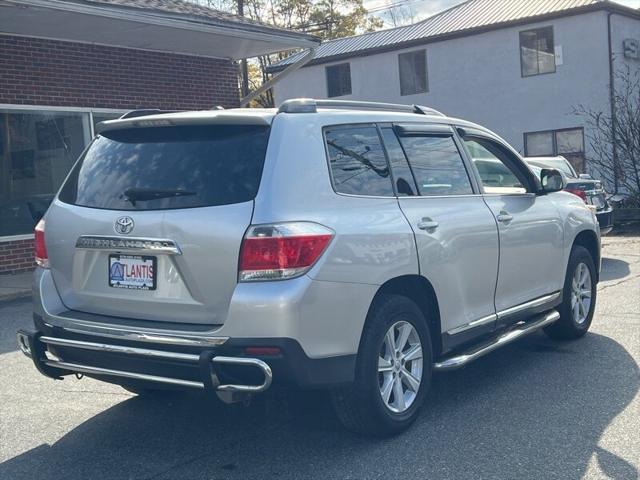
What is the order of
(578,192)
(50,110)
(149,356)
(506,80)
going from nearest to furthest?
(149,356) → (578,192) → (50,110) → (506,80)

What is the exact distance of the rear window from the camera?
163 inches

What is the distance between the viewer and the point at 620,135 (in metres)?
19.0

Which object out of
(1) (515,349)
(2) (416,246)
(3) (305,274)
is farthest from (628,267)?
(3) (305,274)

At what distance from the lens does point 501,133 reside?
2564 centimetres

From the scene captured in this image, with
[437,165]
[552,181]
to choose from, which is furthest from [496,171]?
[437,165]

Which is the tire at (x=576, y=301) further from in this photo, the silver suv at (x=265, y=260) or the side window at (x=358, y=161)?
the side window at (x=358, y=161)

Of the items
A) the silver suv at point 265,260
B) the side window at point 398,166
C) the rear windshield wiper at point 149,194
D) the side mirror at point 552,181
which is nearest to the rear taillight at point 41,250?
the silver suv at point 265,260

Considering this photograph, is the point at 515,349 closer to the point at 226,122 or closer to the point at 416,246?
the point at 416,246

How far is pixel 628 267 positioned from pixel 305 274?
330 inches

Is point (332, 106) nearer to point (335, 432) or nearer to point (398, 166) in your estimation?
point (398, 166)

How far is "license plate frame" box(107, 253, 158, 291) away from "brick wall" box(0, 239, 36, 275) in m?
8.05

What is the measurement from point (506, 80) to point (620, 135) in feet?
22.4

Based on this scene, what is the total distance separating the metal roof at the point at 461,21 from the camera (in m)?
23.6

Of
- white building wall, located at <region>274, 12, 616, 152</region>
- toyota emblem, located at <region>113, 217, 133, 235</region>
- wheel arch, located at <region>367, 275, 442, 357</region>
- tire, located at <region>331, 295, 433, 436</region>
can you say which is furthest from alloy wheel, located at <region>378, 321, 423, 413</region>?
white building wall, located at <region>274, 12, 616, 152</region>
